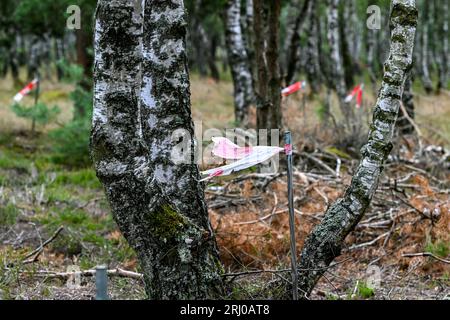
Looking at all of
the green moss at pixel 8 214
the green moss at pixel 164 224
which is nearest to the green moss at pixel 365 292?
the green moss at pixel 164 224

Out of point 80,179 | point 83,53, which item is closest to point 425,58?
point 83,53

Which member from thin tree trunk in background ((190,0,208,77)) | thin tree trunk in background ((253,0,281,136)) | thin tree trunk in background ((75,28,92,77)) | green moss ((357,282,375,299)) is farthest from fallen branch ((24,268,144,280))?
thin tree trunk in background ((190,0,208,77))

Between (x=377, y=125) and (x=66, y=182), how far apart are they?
5.70 metres

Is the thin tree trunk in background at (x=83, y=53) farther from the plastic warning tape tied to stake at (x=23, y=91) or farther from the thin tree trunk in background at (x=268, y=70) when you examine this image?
the thin tree trunk in background at (x=268, y=70)

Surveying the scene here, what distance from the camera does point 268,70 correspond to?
762cm

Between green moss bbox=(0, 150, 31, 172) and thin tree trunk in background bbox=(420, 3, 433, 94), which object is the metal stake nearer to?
green moss bbox=(0, 150, 31, 172)

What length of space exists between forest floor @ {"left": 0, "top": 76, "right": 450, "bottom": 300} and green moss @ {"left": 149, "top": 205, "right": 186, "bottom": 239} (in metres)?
0.45

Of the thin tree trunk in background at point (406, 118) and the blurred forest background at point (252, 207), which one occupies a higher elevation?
the thin tree trunk in background at point (406, 118)

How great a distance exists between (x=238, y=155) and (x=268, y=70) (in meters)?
3.98

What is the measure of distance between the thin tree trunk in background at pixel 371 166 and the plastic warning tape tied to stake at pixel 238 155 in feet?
2.09

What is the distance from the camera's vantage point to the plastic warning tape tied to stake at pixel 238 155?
11.6 ft

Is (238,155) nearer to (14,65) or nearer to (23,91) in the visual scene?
(23,91)

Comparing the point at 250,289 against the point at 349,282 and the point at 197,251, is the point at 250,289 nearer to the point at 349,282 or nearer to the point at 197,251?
the point at 197,251
